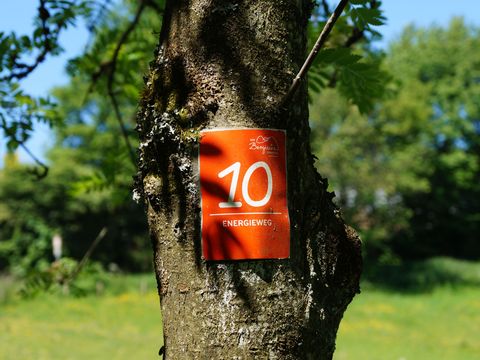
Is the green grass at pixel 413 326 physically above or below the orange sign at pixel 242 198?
below

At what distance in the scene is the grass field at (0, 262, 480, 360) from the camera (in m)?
12.5

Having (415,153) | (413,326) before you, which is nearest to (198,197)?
(413,326)

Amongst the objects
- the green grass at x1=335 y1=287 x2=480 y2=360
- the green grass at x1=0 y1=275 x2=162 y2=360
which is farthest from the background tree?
the green grass at x1=0 y1=275 x2=162 y2=360

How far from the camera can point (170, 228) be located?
1.65m

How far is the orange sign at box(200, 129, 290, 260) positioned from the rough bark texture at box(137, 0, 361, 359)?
29 millimetres

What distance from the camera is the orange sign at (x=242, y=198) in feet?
5.24

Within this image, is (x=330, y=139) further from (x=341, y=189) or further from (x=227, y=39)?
(x=227, y=39)

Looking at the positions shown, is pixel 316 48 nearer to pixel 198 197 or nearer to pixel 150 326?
pixel 198 197

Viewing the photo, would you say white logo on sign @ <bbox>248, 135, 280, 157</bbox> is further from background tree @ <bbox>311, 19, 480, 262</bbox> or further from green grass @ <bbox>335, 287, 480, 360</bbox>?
background tree @ <bbox>311, 19, 480, 262</bbox>

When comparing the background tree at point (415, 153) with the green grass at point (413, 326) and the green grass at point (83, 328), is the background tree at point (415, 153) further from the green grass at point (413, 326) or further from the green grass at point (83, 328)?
the green grass at point (83, 328)

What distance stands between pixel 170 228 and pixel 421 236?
127ft

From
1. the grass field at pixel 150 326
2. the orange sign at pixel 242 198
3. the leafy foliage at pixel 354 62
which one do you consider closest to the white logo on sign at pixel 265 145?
the orange sign at pixel 242 198

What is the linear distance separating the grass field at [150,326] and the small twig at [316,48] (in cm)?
1059

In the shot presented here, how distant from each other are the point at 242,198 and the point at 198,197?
0.37ft
